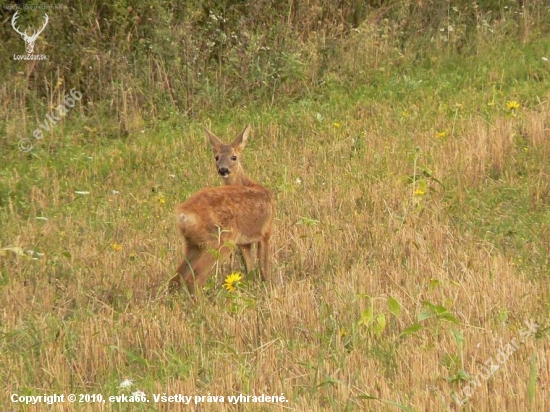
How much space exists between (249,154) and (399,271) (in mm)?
4098

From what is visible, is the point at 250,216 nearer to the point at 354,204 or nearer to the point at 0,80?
the point at 354,204

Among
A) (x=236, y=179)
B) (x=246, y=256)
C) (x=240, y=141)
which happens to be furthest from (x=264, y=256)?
(x=240, y=141)

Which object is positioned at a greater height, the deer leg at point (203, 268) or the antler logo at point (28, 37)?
the antler logo at point (28, 37)

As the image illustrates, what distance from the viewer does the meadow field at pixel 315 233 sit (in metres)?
6.13

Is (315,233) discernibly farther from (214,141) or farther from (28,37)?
(28,37)

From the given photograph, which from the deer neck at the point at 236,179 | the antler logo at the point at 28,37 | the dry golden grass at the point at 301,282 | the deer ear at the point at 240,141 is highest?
the antler logo at the point at 28,37

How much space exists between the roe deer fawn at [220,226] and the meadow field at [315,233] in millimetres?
208

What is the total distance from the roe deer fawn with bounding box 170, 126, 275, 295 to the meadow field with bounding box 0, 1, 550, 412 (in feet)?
0.68

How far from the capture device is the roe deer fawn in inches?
322

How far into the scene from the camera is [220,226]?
8.31 metres

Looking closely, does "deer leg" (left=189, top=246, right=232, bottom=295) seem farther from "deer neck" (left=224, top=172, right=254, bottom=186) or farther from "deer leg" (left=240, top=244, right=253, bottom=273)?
"deer neck" (left=224, top=172, right=254, bottom=186)

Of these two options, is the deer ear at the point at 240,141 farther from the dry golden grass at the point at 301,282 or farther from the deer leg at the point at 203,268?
the deer leg at the point at 203,268

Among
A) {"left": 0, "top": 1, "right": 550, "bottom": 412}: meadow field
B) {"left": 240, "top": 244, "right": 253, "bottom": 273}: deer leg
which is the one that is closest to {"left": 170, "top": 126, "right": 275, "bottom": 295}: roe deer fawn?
{"left": 240, "top": 244, "right": 253, "bottom": 273}: deer leg

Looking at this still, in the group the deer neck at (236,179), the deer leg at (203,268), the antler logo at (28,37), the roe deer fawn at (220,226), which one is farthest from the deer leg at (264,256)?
the antler logo at (28,37)
